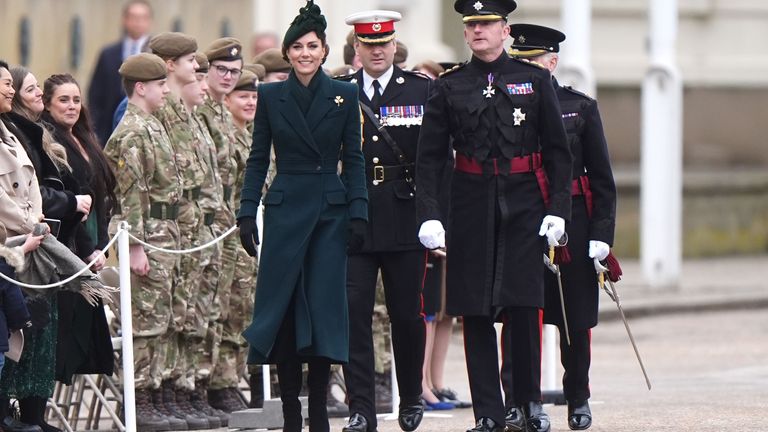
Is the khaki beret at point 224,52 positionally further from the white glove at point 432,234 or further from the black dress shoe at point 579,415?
the black dress shoe at point 579,415

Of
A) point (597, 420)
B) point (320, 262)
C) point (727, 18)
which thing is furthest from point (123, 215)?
point (727, 18)

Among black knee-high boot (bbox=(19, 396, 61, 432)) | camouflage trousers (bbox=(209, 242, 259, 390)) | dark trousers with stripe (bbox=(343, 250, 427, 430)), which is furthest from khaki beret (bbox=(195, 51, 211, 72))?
black knee-high boot (bbox=(19, 396, 61, 432))

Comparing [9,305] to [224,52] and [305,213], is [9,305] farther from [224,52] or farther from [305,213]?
[224,52]

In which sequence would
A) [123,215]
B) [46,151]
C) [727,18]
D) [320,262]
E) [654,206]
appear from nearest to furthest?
[320,262]
[46,151]
[123,215]
[654,206]
[727,18]

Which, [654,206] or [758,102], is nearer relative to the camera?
[654,206]

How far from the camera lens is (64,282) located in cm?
1034

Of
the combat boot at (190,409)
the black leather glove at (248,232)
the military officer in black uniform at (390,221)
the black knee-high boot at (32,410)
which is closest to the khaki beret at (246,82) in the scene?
the military officer in black uniform at (390,221)

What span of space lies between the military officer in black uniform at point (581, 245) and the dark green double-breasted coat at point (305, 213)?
4.60 feet

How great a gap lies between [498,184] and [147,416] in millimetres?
2416

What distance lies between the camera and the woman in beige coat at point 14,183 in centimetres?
1030

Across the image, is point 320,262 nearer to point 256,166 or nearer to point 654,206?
point 256,166

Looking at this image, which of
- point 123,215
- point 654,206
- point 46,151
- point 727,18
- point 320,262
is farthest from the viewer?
point 727,18

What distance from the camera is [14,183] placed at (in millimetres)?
10375

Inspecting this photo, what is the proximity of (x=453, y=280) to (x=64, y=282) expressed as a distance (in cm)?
181
